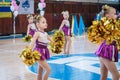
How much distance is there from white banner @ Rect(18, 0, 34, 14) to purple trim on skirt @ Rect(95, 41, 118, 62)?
12875mm

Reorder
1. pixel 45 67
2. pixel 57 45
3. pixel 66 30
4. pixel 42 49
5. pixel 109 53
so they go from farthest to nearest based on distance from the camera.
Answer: pixel 66 30 → pixel 57 45 → pixel 42 49 → pixel 45 67 → pixel 109 53

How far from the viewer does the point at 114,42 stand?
4.53 metres

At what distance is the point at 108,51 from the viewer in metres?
4.46

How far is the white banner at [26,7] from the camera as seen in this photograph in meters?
17.0

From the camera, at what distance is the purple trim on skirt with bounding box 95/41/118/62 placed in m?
4.45

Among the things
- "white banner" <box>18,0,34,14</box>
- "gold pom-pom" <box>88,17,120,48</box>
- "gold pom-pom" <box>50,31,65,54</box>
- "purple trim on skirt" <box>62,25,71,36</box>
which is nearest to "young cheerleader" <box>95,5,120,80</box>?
"gold pom-pom" <box>88,17,120,48</box>

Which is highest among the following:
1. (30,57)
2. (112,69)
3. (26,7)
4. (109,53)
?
(26,7)

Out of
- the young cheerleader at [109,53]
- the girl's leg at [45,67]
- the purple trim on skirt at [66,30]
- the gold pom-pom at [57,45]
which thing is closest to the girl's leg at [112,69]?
the young cheerleader at [109,53]

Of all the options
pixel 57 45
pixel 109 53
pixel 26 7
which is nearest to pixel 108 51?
pixel 109 53

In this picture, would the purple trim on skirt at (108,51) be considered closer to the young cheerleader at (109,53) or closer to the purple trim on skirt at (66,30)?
the young cheerleader at (109,53)

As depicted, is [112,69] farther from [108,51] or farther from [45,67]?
[45,67]

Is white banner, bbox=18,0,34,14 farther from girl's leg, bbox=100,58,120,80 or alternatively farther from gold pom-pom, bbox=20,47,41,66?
girl's leg, bbox=100,58,120,80

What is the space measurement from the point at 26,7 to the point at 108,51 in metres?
13.4

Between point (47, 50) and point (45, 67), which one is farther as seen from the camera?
point (47, 50)
